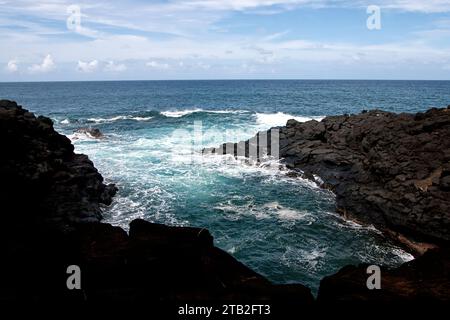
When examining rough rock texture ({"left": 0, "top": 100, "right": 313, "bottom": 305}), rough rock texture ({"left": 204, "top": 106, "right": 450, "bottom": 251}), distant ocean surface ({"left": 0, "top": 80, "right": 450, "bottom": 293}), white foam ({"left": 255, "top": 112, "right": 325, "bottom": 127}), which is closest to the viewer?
rough rock texture ({"left": 0, "top": 100, "right": 313, "bottom": 305})

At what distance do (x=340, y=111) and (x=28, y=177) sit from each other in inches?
2558

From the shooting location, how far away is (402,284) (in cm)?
899

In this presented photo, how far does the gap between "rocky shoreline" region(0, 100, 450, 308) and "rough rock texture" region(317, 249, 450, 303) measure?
0.08ft

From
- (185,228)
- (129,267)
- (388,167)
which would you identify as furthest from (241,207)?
(129,267)

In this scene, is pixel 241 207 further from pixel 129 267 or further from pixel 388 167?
pixel 129 267

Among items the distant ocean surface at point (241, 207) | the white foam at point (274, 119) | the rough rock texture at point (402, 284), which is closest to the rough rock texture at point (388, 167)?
the distant ocean surface at point (241, 207)

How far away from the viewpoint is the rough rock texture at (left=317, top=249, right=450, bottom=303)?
839 cm

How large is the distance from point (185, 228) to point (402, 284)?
5.66 metres

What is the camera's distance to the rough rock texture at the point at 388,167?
782 inches

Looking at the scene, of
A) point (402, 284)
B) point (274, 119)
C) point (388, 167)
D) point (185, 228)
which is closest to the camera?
point (402, 284)

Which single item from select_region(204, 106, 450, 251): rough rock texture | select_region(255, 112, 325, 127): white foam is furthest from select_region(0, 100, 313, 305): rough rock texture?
select_region(255, 112, 325, 127): white foam

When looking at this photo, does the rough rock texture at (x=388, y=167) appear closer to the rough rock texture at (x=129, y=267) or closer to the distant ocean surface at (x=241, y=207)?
the distant ocean surface at (x=241, y=207)

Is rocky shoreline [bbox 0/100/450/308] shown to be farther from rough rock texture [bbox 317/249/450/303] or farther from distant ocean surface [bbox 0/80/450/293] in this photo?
distant ocean surface [bbox 0/80/450/293]
